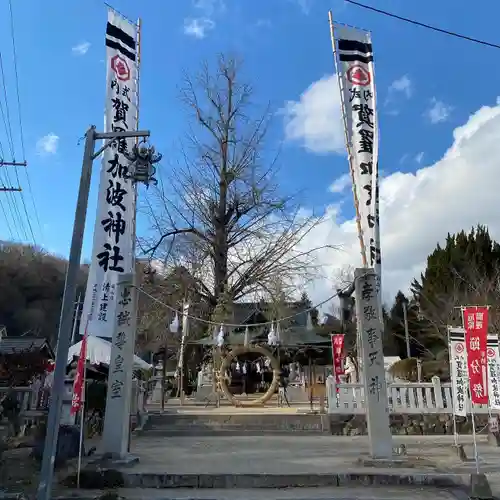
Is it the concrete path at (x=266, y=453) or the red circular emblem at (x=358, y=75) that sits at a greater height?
the red circular emblem at (x=358, y=75)

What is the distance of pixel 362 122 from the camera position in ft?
41.0

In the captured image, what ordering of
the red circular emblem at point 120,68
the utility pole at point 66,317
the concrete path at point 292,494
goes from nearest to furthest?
the utility pole at point 66,317 → the concrete path at point 292,494 → the red circular emblem at point 120,68

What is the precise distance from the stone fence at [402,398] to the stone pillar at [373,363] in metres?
5.87

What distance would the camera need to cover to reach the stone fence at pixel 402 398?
14594 mm

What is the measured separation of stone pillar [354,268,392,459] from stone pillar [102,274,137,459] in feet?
14.4

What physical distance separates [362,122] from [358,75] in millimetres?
1341

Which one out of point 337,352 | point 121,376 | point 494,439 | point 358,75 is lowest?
point 494,439

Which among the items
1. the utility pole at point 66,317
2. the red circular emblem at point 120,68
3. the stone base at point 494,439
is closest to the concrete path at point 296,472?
the stone base at point 494,439

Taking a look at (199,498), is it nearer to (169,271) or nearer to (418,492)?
(418,492)

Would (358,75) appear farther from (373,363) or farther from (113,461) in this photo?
(113,461)

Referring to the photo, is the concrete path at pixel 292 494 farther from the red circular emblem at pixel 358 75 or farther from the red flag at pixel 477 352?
the red circular emblem at pixel 358 75

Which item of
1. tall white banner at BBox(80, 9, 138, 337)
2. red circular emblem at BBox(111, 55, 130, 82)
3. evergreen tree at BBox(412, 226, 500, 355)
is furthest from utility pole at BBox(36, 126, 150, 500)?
evergreen tree at BBox(412, 226, 500, 355)

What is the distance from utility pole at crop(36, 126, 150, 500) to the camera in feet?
18.2

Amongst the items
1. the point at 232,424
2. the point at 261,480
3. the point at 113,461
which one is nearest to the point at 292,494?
the point at 261,480
